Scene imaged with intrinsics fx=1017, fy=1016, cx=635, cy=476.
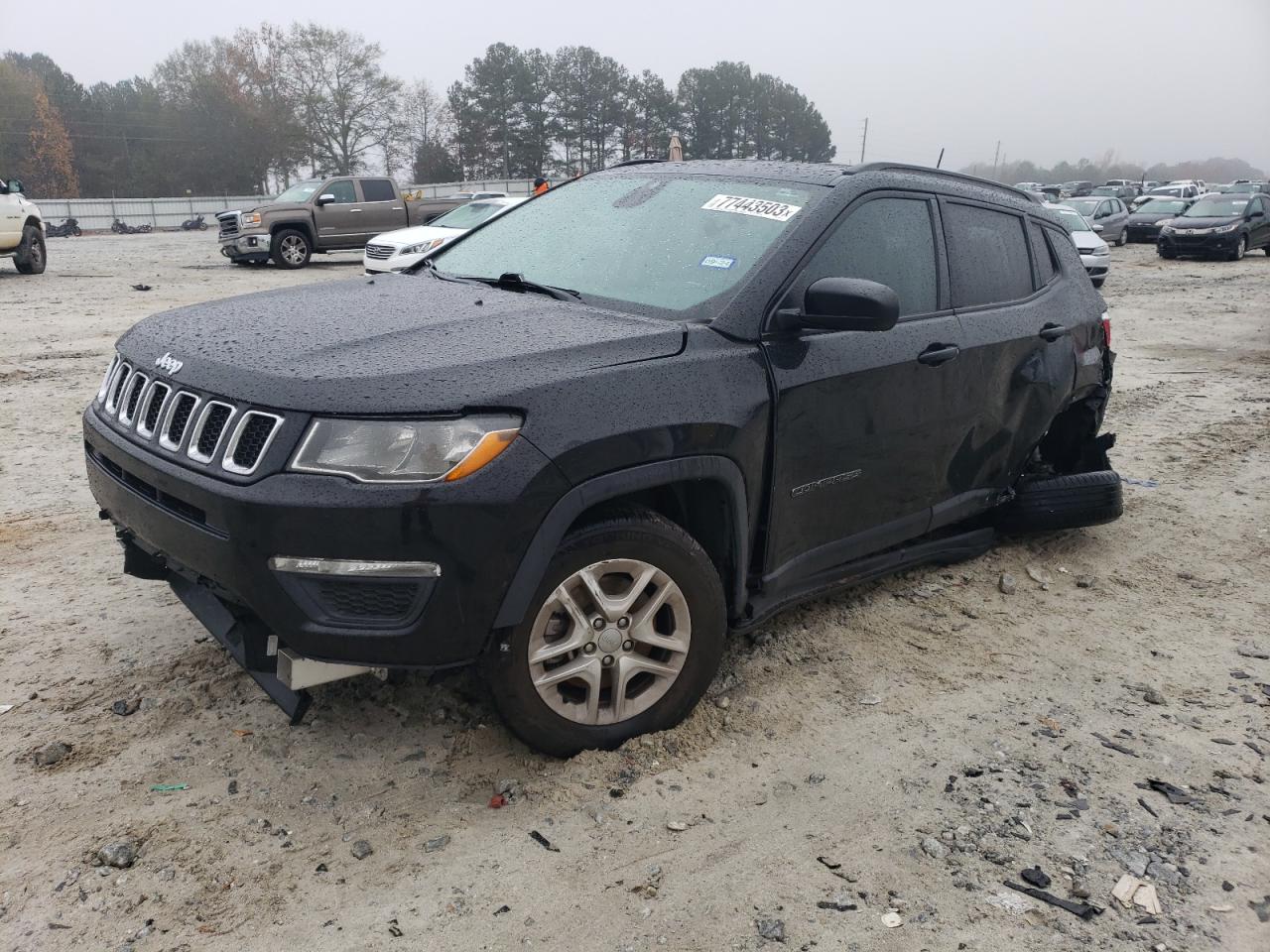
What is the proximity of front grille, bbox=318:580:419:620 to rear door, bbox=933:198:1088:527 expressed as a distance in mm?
2366

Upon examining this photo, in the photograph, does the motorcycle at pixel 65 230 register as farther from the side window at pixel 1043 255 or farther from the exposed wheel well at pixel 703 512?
the exposed wheel well at pixel 703 512

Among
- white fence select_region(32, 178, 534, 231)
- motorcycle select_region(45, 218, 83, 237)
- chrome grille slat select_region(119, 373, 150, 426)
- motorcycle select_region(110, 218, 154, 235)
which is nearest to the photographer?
chrome grille slat select_region(119, 373, 150, 426)

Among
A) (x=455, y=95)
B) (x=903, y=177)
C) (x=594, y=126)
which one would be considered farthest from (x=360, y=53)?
(x=903, y=177)

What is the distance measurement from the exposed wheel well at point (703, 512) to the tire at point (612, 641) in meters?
0.12

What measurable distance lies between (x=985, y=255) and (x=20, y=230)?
681 inches

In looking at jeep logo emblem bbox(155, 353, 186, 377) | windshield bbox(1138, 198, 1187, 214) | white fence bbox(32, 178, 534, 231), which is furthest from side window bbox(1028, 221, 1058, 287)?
white fence bbox(32, 178, 534, 231)

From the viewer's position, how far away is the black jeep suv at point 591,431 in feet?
8.50

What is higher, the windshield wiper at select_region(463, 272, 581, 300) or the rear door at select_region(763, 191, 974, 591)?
the windshield wiper at select_region(463, 272, 581, 300)

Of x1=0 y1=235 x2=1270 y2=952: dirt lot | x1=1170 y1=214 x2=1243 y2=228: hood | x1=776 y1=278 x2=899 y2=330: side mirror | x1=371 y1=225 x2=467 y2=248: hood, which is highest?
x1=776 y1=278 x2=899 y2=330: side mirror

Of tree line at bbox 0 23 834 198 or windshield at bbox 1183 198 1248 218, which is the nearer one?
windshield at bbox 1183 198 1248 218

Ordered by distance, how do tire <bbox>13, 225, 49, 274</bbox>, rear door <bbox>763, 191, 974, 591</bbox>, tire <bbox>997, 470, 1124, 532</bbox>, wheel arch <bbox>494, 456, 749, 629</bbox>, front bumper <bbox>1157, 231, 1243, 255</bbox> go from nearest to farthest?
wheel arch <bbox>494, 456, 749, 629</bbox> → rear door <bbox>763, 191, 974, 591</bbox> → tire <bbox>997, 470, 1124, 532</bbox> → tire <bbox>13, 225, 49, 274</bbox> → front bumper <bbox>1157, 231, 1243, 255</bbox>

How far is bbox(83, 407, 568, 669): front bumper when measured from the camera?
2535 millimetres

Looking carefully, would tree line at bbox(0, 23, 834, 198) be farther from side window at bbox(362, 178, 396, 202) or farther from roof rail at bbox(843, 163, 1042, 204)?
roof rail at bbox(843, 163, 1042, 204)

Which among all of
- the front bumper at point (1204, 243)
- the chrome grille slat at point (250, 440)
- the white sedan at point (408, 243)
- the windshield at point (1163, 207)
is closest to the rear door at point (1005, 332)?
the chrome grille slat at point (250, 440)
